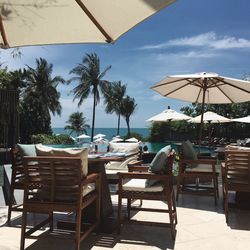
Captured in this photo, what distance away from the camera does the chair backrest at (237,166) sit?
4.29m

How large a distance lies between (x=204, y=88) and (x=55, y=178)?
398cm

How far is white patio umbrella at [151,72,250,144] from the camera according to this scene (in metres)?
5.90

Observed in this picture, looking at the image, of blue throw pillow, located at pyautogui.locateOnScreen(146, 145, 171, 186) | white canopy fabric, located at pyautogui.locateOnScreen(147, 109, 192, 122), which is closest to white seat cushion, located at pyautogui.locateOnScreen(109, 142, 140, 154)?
blue throw pillow, located at pyautogui.locateOnScreen(146, 145, 171, 186)

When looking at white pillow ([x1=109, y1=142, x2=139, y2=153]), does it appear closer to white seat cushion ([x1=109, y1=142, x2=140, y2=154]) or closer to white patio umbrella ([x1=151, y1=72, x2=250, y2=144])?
white seat cushion ([x1=109, y1=142, x2=140, y2=154])

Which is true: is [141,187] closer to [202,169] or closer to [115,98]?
[202,169]

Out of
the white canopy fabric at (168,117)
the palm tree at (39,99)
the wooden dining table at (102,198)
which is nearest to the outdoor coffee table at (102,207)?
the wooden dining table at (102,198)

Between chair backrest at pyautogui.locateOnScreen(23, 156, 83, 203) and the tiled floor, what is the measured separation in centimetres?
53

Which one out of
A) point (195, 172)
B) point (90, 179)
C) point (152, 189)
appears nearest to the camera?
point (90, 179)

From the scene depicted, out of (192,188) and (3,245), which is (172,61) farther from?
(3,245)

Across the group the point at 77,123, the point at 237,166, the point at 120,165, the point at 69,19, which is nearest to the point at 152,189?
the point at 237,166

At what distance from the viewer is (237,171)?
4.38 metres

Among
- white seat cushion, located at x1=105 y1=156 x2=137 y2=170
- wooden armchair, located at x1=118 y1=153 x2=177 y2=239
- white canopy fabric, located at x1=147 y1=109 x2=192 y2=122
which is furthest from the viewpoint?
white canopy fabric, located at x1=147 y1=109 x2=192 y2=122

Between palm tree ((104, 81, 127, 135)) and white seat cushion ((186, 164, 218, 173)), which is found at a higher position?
palm tree ((104, 81, 127, 135))

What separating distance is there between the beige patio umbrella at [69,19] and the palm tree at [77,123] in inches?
1659
